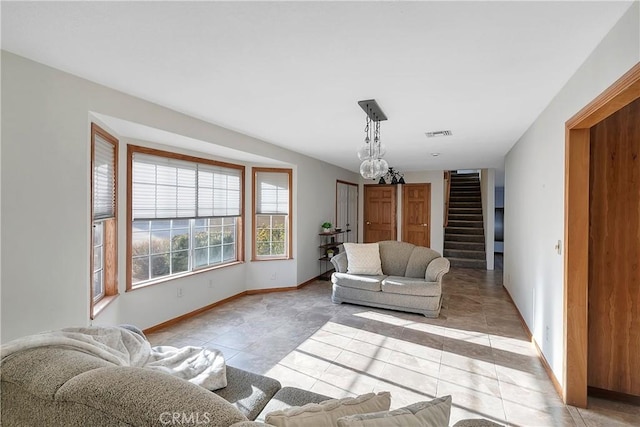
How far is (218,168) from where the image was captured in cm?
443

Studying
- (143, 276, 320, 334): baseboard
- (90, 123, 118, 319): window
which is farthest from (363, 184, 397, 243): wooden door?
(90, 123, 118, 319): window

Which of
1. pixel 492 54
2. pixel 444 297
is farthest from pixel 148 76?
pixel 444 297

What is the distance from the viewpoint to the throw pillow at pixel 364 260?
4.61 meters

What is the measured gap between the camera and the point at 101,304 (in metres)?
2.80

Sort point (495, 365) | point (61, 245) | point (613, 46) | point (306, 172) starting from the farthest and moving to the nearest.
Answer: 1. point (306, 172)
2. point (495, 365)
3. point (61, 245)
4. point (613, 46)

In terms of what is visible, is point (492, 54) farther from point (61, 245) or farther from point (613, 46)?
point (61, 245)

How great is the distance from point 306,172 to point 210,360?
13.2 feet

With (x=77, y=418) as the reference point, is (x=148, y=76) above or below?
above

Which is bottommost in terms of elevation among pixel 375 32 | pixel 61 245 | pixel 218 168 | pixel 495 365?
pixel 495 365

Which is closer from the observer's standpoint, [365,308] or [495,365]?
[495,365]

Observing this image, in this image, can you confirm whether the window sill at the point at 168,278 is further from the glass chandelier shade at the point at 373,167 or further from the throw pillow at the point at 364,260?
the glass chandelier shade at the point at 373,167

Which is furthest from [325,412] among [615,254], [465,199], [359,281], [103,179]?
[465,199]

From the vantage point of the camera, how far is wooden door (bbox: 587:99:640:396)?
7.08 feet

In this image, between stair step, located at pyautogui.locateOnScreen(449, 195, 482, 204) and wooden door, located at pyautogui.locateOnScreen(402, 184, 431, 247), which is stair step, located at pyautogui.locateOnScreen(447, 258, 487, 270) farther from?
stair step, located at pyautogui.locateOnScreen(449, 195, 482, 204)
